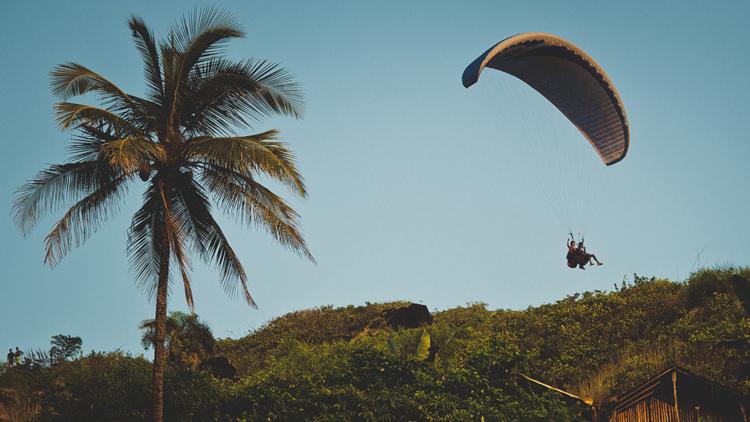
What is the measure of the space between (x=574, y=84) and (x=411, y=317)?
50.1 feet

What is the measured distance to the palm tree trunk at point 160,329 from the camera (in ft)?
46.4

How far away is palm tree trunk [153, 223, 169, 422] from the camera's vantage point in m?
14.1

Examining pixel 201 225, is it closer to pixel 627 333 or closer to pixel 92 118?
pixel 92 118

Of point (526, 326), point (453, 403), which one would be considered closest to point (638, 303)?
point (526, 326)

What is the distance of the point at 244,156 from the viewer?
14.7 metres

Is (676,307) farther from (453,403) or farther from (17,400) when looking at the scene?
(17,400)

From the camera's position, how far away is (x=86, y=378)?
1764 cm

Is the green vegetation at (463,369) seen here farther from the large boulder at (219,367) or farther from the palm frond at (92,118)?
the palm frond at (92,118)

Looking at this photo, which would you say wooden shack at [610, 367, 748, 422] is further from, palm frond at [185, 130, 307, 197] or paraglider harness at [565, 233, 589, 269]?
palm frond at [185, 130, 307, 197]

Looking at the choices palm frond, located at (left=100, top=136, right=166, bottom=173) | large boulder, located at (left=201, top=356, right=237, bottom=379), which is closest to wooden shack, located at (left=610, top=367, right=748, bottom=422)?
palm frond, located at (left=100, top=136, right=166, bottom=173)

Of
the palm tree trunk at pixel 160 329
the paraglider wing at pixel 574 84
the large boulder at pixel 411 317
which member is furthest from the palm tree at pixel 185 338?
the paraglider wing at pixel 574 84

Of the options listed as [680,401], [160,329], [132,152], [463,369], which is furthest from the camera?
[463,369]

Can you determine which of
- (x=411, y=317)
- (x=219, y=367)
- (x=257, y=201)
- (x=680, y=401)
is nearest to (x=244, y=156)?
(x=257, y=201)

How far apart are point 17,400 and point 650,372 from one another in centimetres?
1810
